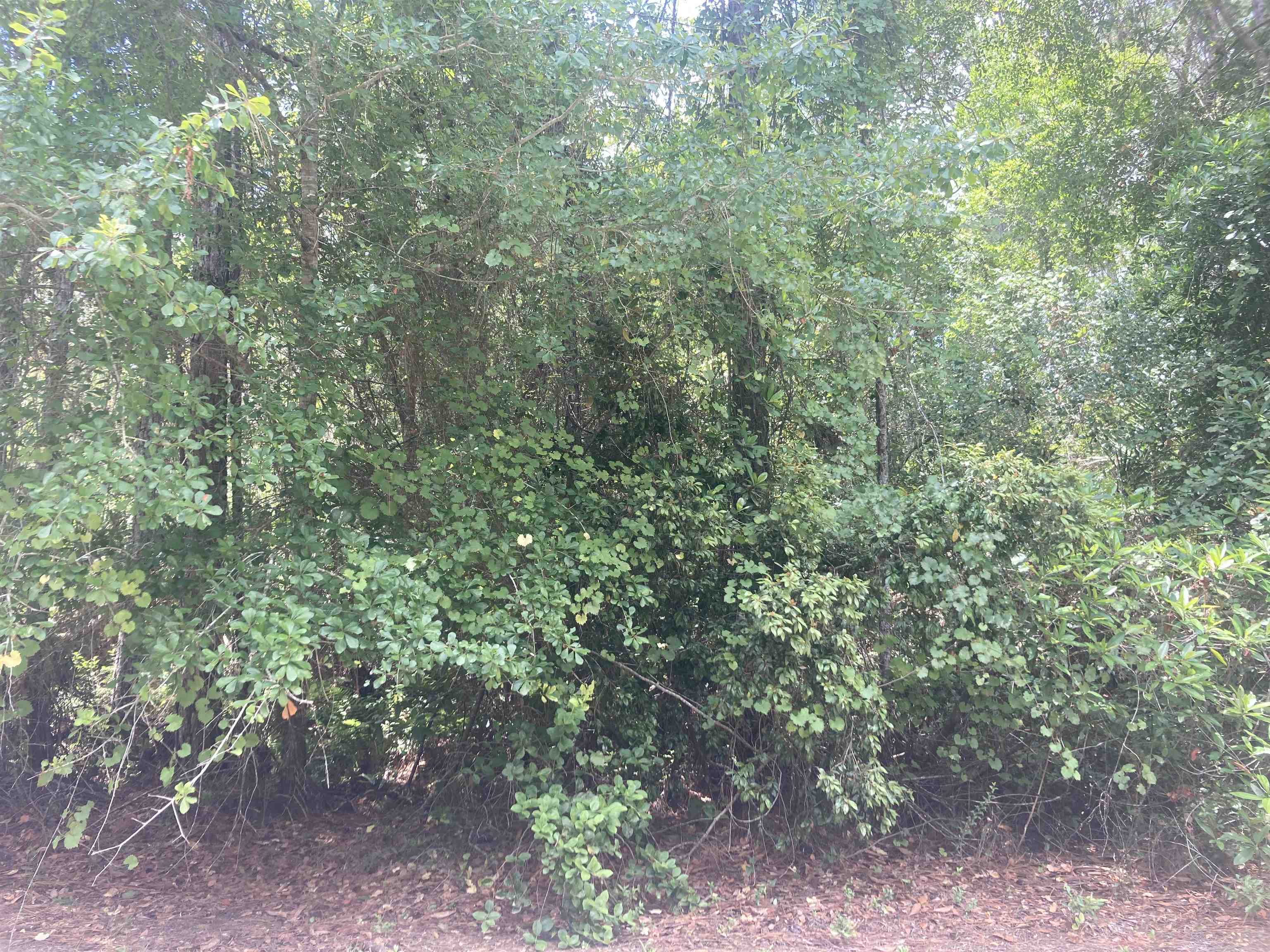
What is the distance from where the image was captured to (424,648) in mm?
4000

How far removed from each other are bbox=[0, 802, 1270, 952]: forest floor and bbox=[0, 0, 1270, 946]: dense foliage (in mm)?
292

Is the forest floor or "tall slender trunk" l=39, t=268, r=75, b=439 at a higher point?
"tall slender trunk" l=39, t=268, r=75, b=439

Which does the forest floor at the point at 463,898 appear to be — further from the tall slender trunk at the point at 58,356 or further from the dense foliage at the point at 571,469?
the tall slender trunk at the point at 58,356

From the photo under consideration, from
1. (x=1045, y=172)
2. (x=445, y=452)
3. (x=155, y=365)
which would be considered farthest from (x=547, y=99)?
(x=1045, y=172)

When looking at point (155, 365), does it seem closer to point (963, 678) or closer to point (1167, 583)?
point (963, 678)

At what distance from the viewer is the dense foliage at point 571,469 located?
3.84 meters

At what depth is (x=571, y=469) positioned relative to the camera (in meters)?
5.47

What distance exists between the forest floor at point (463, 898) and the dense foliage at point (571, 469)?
11.5 inches

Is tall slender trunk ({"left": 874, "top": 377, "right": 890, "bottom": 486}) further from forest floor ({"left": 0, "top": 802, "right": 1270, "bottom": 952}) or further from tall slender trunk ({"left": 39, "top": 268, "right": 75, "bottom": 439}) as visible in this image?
tall slender trunk ({"left": 39, "top": 268, "right": 75, "bottom": 439})

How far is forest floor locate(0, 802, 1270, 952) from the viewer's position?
174 inches

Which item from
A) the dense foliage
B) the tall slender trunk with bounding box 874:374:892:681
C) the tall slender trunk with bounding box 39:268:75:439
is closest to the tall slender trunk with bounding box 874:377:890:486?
the tall slender trunk with bounding box 874:374:892:681

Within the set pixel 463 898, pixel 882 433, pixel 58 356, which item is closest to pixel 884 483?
pixel 882 433

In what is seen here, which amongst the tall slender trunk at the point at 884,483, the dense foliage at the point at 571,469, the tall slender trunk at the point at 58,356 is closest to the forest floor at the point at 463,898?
the dense foliage at the point at 571,469

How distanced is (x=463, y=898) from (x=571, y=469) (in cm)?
285
